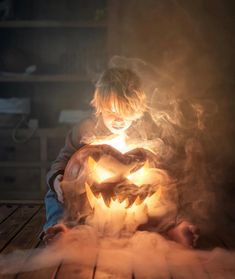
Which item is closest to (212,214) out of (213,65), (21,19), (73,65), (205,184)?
(205,184)

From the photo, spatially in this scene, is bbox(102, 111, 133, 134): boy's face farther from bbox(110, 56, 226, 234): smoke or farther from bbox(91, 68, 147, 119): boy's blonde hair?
bbox(110, 56, 226, 234): smoke

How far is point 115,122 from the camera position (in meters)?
1.26

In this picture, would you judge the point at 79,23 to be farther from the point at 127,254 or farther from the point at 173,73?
the point at 127,254

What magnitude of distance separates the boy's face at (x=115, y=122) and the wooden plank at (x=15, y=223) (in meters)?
0.50

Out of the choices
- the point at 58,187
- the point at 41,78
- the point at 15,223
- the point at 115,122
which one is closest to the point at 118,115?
the point at 115,122

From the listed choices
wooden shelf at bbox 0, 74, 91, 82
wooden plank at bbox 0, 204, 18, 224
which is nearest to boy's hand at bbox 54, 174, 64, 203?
wooden plank at bbox 0, 204, 18, 224

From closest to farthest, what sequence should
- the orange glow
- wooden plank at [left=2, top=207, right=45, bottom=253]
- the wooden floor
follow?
the wooden floor < the orange glow < wooden plank at [left=2, top=207, right=45, bottom=253]

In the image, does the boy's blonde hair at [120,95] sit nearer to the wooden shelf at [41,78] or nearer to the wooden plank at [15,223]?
the wooden plank at [15,223]

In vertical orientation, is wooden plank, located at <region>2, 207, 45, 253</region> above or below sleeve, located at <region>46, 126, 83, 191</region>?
below

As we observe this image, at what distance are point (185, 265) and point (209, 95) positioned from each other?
1289mm

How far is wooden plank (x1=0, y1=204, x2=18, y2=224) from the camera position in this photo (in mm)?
1762

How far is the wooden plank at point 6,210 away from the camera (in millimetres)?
1762

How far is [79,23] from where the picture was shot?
252 centimetres

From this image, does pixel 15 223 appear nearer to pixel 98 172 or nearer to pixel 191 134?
pixel 98 172
